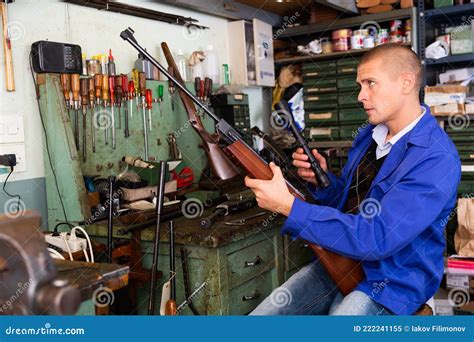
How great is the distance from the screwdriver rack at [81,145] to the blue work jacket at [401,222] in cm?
107

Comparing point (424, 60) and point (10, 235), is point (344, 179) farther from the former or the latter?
point (424, 60)

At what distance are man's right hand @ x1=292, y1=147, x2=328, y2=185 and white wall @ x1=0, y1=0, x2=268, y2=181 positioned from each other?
1113mm

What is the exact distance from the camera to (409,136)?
5.09 ft

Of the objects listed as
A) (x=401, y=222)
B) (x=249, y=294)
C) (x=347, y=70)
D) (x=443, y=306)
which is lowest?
(x=443, y=306)

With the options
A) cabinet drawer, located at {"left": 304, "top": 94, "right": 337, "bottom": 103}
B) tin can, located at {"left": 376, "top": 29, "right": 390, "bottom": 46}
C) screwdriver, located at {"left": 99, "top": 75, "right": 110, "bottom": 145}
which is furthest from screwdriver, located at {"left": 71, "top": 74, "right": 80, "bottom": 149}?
tin can, located at {"left": 376, "top": 29, "right": 390, "bottom": 46}

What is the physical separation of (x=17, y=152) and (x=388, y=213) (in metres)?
1.53

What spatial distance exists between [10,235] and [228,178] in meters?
1.70

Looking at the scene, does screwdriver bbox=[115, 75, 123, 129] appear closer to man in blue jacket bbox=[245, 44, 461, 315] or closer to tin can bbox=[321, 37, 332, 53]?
man in blue jacket bbox=[245, 44, 461, 315]

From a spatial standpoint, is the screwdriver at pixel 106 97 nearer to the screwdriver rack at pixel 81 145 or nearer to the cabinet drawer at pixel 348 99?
the screwdriver rack at pixel 81 145

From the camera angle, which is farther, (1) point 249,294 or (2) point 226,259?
(1) point 249,294

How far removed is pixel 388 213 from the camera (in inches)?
55.8

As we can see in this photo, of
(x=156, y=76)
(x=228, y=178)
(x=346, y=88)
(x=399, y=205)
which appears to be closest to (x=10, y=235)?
(x=399, y=205)

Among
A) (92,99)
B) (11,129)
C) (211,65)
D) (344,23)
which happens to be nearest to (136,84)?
(92,99)

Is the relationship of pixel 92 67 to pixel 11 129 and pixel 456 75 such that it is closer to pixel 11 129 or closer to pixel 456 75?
pixel 11 129
